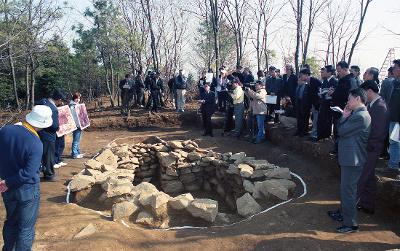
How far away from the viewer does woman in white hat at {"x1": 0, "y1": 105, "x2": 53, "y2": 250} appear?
3754 millimetres

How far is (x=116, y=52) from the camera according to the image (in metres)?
20.1

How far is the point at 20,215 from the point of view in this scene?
3.83m

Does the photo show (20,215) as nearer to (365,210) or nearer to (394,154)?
(365,210)

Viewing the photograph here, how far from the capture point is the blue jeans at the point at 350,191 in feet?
15.8

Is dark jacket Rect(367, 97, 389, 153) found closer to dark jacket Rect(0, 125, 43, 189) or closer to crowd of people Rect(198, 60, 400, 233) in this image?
crowd of people Rect(198, 60, 400, 233)

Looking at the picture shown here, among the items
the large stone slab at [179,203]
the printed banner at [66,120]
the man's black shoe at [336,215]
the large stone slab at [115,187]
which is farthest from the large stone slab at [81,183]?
the man's black shoe at [336,215]

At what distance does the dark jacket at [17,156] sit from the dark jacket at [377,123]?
4603 millimetres

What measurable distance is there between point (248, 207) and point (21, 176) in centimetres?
400

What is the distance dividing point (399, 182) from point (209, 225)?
314 centimetres

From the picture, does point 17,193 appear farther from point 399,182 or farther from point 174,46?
point 174,46

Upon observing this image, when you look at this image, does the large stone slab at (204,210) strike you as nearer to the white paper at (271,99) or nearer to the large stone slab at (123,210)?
the large stone slab at (123,210)

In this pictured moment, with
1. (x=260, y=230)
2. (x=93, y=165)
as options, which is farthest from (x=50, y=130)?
(x=260, y=230)

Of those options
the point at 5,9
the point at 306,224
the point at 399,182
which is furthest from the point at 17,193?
the point at 5,9

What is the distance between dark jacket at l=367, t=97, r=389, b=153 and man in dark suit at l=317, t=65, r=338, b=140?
257cm
